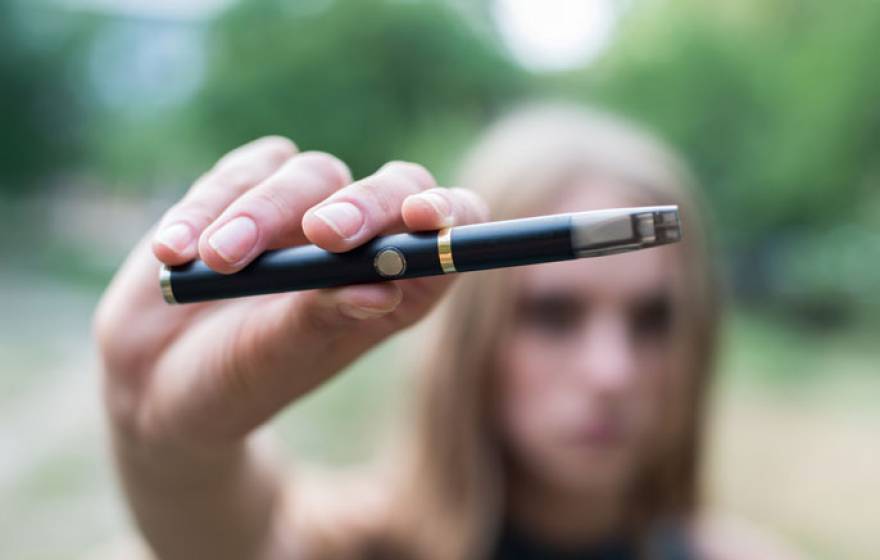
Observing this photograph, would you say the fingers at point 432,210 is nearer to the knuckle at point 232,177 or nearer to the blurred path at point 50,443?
the knuckle at point 232,177

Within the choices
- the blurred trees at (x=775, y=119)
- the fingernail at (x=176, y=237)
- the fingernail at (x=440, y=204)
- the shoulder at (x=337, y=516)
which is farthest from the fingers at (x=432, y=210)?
the blurred trees at (x=775, y=119)

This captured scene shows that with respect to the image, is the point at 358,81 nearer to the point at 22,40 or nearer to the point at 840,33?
the point at 22,40

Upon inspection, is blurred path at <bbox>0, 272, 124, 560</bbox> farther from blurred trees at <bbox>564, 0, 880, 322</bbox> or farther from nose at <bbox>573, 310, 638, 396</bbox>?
blurred trees at <bbox>564, 0, 880, 322</bbox>

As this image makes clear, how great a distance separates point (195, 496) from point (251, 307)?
16 centimetres

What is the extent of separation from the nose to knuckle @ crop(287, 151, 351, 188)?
0.45 meters

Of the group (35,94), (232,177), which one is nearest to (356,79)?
(35,94)

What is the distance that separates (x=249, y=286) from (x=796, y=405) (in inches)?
98.5

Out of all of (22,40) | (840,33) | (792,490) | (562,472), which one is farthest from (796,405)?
(22,40)

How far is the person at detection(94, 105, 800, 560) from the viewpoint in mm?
441

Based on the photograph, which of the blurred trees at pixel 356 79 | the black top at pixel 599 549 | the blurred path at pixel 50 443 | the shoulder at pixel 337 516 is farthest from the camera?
the blurred trees at pixel 356 79

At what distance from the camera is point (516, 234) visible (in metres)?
0.38

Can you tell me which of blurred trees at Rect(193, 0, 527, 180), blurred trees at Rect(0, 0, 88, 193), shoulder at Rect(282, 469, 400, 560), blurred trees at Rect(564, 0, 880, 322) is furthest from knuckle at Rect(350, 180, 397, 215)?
blurred trees at Rect(0, 0, 88, 193)

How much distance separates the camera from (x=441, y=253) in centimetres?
39

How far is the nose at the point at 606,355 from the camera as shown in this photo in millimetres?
840
